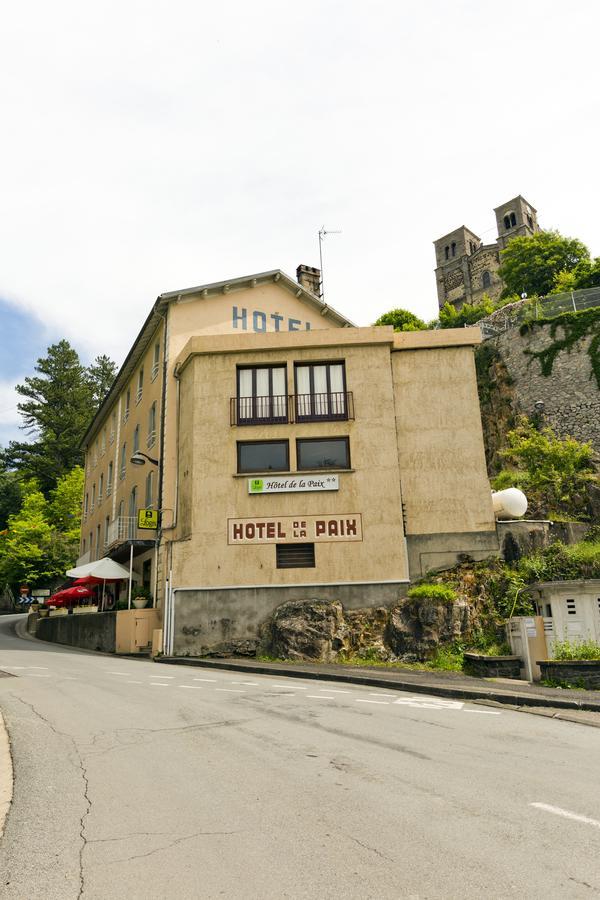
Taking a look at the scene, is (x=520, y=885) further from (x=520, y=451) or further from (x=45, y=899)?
(x=520, y=451)

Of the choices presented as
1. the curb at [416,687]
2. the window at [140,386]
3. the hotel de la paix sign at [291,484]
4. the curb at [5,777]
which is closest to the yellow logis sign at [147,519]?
the hotel de la paix sign at [291,484]

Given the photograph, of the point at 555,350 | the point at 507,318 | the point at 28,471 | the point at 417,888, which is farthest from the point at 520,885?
the point at 28,471

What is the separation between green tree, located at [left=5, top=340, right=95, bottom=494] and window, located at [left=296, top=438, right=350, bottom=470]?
46.0 metres

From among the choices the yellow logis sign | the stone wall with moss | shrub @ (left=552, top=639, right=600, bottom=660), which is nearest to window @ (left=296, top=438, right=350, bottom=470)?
the yellow logis sign

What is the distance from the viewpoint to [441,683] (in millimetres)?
13633

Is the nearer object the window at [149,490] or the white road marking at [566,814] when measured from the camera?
the white road marking at [566,814]

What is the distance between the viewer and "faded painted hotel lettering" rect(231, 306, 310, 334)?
92.9ft

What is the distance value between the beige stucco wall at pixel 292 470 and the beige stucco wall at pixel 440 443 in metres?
0.78

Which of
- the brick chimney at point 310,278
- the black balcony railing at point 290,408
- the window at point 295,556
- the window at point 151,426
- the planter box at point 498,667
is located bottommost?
the planter box at point 498,667

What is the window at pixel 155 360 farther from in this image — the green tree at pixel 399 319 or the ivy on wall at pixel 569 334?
the green tree at pixel 399 319

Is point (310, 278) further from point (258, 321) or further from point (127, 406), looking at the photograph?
point (127, 406)

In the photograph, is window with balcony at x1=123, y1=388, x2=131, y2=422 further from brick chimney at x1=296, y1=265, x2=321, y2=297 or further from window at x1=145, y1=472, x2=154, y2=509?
brick chimney at x1=296, y1=265, x2=321, y2=297

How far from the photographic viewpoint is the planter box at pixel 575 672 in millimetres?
12383

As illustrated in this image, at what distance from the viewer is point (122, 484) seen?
107 ft
